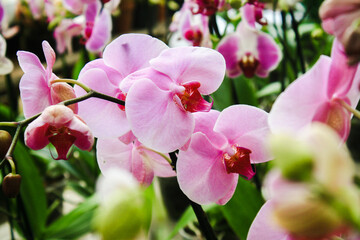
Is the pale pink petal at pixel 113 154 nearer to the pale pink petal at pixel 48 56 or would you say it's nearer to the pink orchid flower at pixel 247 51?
the pale pink petal at pixel 48 56

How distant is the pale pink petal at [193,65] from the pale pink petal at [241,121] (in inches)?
→ 1.0

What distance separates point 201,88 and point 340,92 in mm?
114

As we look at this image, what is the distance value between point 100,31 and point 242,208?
1.09 feet

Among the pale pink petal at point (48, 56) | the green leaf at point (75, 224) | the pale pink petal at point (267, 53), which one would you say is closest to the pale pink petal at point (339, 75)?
the pale pink petal at point (48, 56)

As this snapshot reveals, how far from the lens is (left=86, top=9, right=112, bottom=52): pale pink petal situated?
0.56 meters

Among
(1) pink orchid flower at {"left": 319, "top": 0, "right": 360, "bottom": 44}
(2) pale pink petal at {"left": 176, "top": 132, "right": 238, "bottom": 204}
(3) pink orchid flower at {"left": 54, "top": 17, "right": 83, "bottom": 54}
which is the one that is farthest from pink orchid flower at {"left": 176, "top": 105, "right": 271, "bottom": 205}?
(3) pink orchid flower at {"left": 54, "top": 17, "right": 83, "bottom": 54}

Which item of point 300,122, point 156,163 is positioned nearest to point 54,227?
point 156,163

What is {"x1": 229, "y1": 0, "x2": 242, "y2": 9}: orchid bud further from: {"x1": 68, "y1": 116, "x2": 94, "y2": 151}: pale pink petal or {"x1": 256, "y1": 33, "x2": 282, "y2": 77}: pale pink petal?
{"x1": 68, "y1": 116, "x2": 94, "y2": 151}: pale pink petal

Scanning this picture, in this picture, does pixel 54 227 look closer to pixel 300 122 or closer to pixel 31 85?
pixel 31 85

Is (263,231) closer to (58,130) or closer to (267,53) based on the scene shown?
(58,130)

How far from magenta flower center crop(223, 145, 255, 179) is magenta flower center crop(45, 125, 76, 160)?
0.38 feet

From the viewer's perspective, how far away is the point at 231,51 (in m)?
0.60

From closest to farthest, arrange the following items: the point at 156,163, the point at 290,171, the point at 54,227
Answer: the point at 290,171
the point at 156,163
the point at 54,227

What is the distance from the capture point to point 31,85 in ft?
0.93
